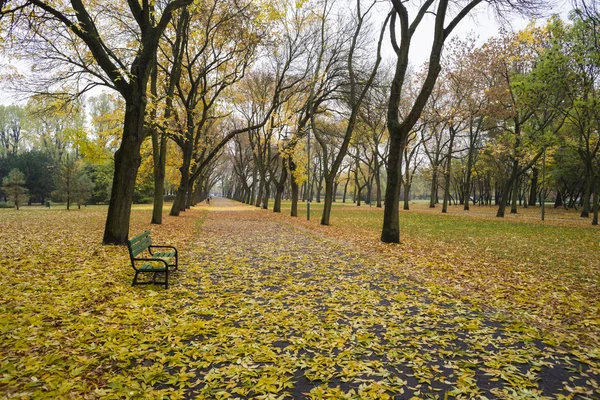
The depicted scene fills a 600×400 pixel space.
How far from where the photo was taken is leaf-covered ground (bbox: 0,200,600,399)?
3238 mm

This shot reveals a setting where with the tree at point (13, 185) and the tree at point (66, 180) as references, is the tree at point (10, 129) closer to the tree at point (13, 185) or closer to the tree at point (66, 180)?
the tree at point (13, 185)

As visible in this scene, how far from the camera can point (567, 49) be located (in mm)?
19156

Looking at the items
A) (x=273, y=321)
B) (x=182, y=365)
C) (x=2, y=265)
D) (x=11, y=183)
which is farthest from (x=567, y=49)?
(x=11, y=183)

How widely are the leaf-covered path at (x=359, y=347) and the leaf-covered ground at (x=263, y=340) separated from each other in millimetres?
18

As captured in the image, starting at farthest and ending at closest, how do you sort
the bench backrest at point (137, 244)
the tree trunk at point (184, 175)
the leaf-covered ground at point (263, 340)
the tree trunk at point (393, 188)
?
the tree trunk at point (184, 175), the tree trunk at point (393, 188), the bench backrest at point (137, 244), the leaf-covered ground at point (263, 340)

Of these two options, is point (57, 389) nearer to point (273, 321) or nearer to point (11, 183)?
point (273, 321)

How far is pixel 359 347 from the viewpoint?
4078 mm

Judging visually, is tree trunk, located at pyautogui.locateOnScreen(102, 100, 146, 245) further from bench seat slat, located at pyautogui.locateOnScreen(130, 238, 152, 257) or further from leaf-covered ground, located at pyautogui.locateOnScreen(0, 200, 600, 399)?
bench seat slat, located at pyautogui.locateOnScreen(130, 238, 152, 257)

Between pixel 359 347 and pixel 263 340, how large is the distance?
122 cm

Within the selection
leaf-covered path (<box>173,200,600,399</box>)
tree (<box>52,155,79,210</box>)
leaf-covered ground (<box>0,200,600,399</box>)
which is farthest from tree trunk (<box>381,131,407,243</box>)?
tree (<box>52,155,79,210</box>)

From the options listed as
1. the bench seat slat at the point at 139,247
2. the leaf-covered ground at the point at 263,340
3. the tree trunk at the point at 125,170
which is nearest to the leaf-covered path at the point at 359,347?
the leaf-covered ground at the point at 263,340

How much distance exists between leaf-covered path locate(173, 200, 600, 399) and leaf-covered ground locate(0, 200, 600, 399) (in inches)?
0.7

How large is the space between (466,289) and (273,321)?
162 inches

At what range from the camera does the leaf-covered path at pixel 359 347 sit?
3.26 m
